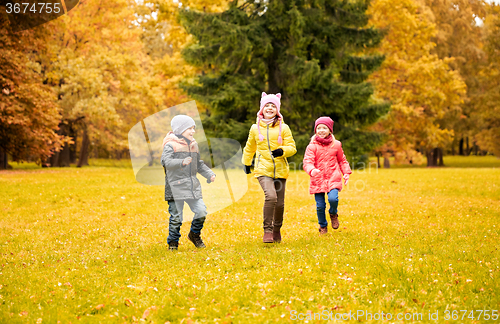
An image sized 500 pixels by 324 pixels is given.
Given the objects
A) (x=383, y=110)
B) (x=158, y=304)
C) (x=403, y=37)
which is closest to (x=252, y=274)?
(x=158, y=304)

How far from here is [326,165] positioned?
8.10 m

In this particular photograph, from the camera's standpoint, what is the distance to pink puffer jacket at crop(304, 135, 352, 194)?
8008 mm

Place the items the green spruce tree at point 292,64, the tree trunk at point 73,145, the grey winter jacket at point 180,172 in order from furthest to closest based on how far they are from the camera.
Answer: the tree trunk at point 73,145, the green spruce tree at point 292,64, the grey winter jacket at point 180,172

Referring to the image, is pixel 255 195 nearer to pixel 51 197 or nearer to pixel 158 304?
pixel 51 197

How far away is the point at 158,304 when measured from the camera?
194 inches

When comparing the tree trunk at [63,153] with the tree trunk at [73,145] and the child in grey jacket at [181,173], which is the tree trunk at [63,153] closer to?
the tree trunk at [73,145]

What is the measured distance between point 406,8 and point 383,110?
11702 mm

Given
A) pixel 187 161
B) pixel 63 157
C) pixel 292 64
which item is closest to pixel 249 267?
pixel 187 161

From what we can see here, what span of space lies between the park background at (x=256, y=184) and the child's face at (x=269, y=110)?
2239 millimetres

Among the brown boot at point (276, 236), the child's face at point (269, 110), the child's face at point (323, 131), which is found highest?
the child's face at point (269, 110)

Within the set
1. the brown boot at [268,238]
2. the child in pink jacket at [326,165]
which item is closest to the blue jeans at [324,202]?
the child in pink jacket at [326,165]

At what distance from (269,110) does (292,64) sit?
19.6 meters

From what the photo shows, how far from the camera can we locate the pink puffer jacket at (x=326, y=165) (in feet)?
26.3

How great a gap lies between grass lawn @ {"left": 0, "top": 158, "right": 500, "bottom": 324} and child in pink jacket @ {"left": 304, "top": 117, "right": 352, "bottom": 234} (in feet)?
2.54
